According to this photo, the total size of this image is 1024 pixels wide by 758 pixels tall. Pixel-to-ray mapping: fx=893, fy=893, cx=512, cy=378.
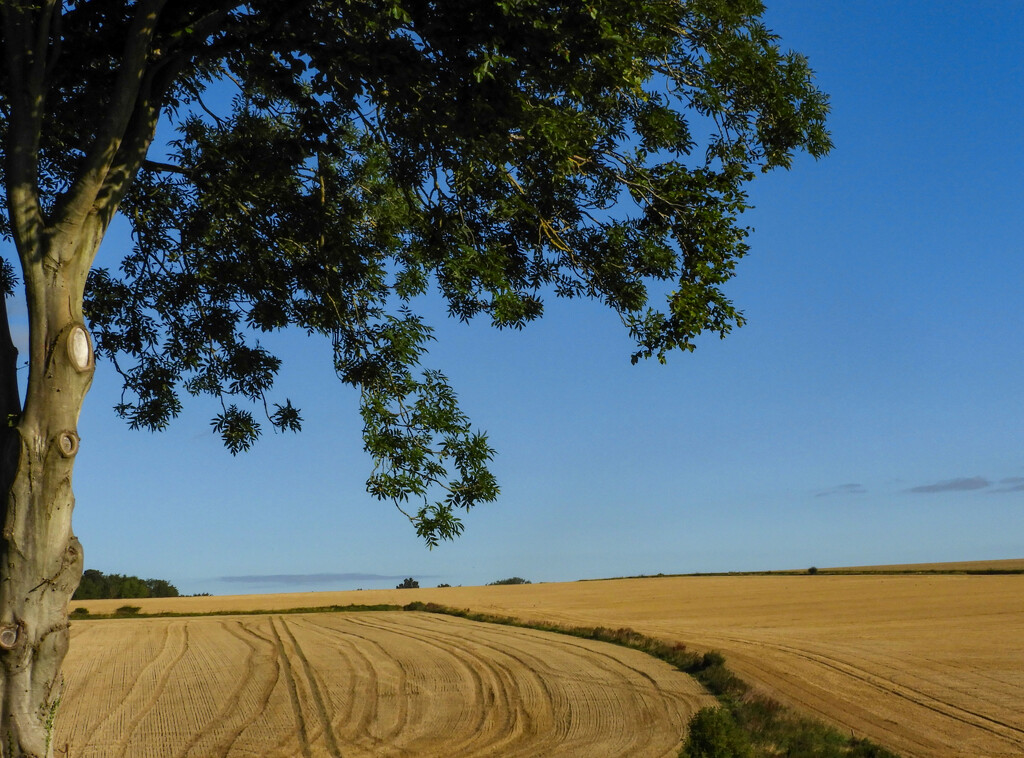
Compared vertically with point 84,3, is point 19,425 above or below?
below

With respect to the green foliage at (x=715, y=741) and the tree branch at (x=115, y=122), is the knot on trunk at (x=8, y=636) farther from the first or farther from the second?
the green foliage at (x=715, y=741)

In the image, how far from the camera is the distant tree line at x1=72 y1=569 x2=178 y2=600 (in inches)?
3868

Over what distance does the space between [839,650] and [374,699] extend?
1414 centimetres

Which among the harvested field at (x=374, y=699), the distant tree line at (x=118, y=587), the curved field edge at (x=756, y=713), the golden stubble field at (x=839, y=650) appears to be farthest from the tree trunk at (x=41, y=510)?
the distant tree line at (x=118, y=587)

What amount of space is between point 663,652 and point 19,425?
17425 mm

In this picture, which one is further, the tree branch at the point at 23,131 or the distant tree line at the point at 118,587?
the distant tree line at the point at 118,587

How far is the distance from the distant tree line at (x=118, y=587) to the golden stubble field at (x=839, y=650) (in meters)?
48.9

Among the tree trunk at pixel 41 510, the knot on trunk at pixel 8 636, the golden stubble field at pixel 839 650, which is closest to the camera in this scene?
the knot on trunk at pixel 8 636

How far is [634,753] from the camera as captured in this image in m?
12.5

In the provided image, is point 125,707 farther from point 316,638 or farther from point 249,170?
point 316,638

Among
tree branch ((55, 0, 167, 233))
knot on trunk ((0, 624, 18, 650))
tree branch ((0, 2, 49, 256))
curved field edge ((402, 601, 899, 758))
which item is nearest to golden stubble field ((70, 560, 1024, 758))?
curved field edge ((402, 601, 899, 758))

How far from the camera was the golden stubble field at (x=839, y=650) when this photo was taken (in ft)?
49.1

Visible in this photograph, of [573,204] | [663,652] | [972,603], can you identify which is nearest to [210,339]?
[573,204]

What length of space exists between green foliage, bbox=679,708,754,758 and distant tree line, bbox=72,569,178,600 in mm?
97838
